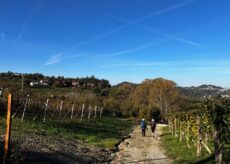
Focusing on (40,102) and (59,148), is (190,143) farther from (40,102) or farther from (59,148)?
(40,102)

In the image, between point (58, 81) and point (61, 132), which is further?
point (58, 81)

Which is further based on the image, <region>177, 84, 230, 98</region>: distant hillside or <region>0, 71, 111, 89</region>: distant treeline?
<region>0, 71, 111, 89</region>: distant treeline

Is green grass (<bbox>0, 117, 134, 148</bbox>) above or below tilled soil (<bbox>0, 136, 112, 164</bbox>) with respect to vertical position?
above

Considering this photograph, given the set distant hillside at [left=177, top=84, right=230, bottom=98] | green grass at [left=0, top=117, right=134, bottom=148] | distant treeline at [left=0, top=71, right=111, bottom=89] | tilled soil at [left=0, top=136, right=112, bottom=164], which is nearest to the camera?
tilled soil at [left=0, top=136, right=112, bottom=164]

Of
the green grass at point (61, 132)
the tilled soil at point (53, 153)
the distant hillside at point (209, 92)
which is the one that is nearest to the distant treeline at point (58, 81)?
the distant hillside at point (209, 92)

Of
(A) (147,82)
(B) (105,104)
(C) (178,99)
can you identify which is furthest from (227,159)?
(A) (147,82)

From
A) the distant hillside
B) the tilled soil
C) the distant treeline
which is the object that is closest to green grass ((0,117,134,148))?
the tilled soil

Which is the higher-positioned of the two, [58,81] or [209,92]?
[58,81]

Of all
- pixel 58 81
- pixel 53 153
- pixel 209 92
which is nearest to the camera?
pixel 53 153

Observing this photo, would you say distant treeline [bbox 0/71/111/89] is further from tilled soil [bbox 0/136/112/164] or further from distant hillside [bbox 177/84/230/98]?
tilled soil [bbox 0/136/112/164]

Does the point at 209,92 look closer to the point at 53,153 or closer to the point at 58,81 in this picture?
the point at 53,153

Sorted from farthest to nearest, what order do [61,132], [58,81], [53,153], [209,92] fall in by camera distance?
[58,81]
[61,132]
[209,92]
[53,153]

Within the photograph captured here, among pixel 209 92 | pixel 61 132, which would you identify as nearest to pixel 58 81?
pixel 61 132

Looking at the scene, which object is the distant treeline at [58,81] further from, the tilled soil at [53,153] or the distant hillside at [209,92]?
the tilled soil at [53,153]
